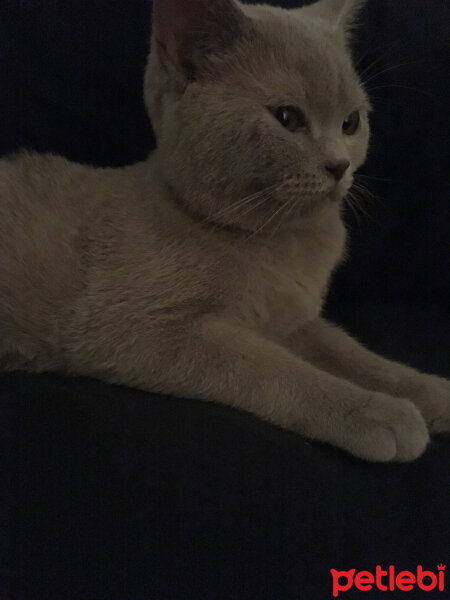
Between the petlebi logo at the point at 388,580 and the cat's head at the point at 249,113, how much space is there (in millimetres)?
510

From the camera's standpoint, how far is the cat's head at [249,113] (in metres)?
0.84

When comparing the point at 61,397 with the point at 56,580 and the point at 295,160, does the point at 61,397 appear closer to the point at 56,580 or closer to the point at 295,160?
the point at 56,580

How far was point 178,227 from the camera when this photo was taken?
953 millimetres

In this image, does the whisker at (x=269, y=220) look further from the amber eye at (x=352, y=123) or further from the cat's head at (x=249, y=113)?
the amber eye at (x=352, y=123)

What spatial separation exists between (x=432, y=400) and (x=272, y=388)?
0.31m

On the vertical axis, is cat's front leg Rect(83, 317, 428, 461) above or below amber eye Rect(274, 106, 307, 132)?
below

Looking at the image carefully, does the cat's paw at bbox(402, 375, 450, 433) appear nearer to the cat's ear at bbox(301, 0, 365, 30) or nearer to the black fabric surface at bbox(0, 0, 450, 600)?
the black fabric surface at bbox(0, 0, 450, 600)

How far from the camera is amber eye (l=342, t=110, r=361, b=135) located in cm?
96

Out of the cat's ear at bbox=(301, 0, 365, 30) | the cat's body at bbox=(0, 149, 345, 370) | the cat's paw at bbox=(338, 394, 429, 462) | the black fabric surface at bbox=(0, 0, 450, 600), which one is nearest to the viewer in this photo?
the black fabric surface at bbox=(0, 0, 450, 600)

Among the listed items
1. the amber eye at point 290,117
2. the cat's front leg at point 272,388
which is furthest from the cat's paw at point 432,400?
the amber eye at point 290,117

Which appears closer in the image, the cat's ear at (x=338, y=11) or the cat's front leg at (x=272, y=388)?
the cat's front leg at (x=272, y=388)

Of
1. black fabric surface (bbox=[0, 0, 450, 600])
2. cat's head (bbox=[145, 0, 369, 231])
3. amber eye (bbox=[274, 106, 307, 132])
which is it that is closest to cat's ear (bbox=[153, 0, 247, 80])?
cat's head (bbox=[145, 0, 369, 231])

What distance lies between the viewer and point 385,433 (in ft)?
2.61

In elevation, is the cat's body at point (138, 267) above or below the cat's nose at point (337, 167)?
below
